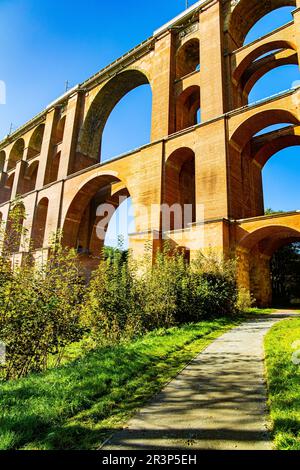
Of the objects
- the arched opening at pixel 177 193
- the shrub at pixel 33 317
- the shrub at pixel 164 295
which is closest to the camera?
the shrub at pixel 33 317

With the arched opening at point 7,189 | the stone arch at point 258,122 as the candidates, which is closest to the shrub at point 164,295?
the stone arch at point 258,122

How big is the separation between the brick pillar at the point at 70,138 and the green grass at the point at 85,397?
21.9 m

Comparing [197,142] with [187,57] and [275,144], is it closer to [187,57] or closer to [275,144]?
[275,144]

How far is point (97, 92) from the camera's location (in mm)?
25859

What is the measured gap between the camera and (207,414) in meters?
2.90

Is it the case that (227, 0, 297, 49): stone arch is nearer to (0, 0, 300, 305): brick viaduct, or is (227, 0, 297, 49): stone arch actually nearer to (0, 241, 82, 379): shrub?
(0, 0, 300, 305): brick viaduct

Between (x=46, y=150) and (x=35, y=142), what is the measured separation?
5.55 metres

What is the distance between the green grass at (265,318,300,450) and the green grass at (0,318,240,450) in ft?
4.16

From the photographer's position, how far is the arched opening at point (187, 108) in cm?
2033

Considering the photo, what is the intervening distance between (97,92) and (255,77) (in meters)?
13.0

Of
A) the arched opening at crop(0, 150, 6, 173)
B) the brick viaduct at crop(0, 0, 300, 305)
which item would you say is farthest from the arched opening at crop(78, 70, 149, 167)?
the arched opening at crop(0, 150, 6, 173)

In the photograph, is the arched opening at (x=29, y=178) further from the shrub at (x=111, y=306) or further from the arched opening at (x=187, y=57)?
the shrub at (x=111, y=306)

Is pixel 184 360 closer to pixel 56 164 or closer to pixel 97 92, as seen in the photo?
pixel 97 92

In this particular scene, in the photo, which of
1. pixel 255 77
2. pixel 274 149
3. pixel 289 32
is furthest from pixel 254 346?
pixel 255 77
